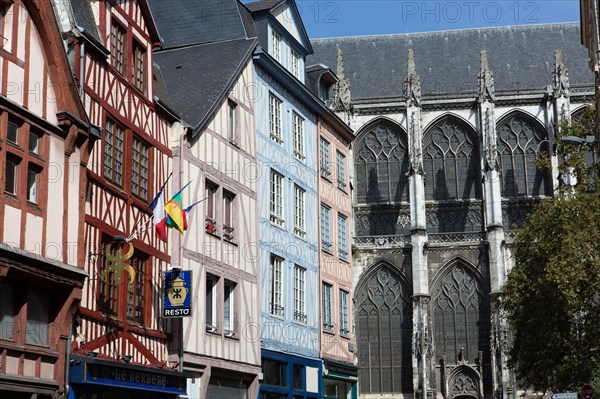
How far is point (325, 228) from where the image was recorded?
26.8 metres

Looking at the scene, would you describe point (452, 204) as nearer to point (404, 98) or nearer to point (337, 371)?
point (404, 98)

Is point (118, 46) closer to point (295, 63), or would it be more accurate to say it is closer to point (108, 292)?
point (108, 292)

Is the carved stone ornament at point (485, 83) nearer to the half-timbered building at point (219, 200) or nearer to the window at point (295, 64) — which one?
the window at point (295, 64)

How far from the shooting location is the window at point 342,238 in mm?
28109

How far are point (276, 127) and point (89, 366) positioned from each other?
1059 cm

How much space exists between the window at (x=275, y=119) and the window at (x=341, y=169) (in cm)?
412

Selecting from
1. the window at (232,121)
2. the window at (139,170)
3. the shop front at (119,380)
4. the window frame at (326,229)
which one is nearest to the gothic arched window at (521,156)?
the window frame at (326,229)

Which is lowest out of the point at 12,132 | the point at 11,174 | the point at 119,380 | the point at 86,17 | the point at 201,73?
the point at 119,380

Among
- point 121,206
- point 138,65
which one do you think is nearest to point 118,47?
point 138,65

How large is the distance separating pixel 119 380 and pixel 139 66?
6.11m

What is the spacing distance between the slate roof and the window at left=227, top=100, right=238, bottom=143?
527cm

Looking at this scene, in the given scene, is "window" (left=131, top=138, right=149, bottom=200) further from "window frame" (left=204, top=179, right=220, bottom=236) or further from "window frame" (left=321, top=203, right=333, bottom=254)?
"window frame" (left=321, top=203, right=333, bottom=254)

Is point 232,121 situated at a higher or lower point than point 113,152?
higher

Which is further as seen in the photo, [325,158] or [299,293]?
[325,158]
